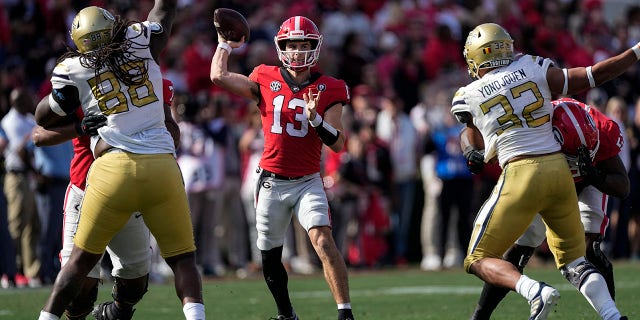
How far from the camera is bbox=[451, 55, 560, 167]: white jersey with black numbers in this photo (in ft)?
21.8

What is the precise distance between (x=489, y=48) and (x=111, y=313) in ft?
9.85

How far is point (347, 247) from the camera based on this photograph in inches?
582

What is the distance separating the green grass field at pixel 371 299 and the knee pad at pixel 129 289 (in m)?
1.77

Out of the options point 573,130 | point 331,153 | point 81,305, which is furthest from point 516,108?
point 331,153

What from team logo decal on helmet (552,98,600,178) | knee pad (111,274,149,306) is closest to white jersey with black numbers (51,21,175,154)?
knee pad (111,274,149,306)

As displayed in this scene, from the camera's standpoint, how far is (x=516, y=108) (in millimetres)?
6645

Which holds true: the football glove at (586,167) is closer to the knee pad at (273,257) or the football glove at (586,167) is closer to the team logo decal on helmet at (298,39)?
the team logo decal on helmet at (298,39)

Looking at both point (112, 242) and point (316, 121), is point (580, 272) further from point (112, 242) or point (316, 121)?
point (112, 242)

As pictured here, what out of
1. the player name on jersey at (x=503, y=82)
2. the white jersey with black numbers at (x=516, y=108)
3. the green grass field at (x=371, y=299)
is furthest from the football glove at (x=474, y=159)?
the green grass field at (x=371, y=299)

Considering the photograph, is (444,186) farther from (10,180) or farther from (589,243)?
(589,243)

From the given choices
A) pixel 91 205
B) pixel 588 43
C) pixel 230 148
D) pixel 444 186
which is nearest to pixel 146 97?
pixel 91 205

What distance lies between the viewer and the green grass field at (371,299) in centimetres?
884

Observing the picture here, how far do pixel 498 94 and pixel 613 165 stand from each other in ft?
3.85

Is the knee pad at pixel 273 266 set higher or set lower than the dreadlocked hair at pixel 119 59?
lower
